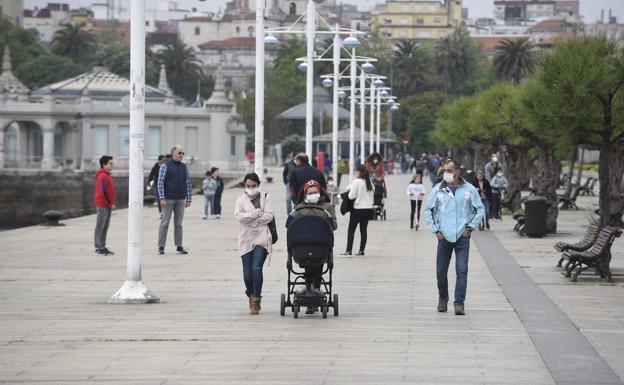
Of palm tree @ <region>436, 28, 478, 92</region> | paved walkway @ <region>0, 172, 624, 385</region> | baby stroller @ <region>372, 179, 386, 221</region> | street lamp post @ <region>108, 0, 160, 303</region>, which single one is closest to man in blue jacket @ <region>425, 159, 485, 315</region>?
paved walkway @ <region>0, 172, 624, 385</region>

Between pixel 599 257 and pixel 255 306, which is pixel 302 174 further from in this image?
pixel 255 306

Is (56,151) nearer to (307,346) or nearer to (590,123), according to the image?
(590,123)

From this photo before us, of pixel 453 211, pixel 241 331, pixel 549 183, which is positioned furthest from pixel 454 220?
pixel 549 183

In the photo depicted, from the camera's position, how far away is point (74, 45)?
18688cm

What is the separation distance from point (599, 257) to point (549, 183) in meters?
15.2

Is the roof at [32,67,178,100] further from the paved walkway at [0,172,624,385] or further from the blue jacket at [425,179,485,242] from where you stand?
the blue jacket at [425,179,485,242]

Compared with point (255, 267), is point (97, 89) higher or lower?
higher

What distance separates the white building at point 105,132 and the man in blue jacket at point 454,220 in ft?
226

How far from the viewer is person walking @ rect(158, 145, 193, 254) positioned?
83.8ft

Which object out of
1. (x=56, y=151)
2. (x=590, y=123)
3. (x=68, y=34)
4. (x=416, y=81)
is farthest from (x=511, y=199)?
(x=68, y=34)

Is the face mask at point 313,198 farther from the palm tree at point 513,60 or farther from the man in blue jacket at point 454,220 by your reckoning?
the palm tree at point 513,60

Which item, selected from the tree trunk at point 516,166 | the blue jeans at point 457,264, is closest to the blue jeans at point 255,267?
the blue jeans at point 457,264

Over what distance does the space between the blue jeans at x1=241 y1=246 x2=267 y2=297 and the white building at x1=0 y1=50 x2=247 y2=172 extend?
6877 cm

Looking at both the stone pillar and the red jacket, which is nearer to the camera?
the red jacket
